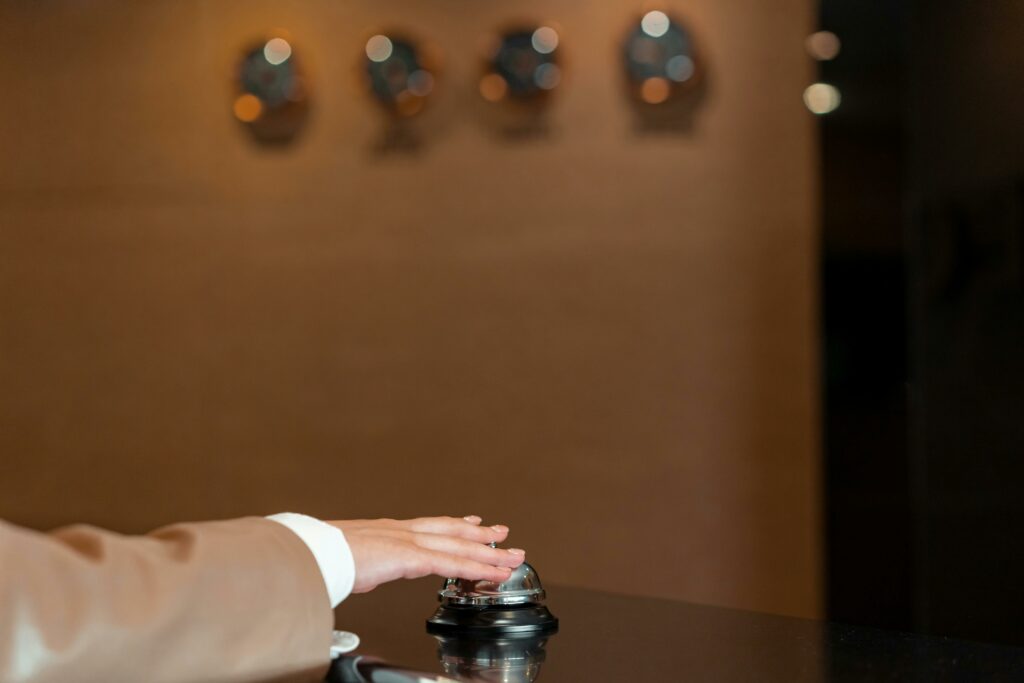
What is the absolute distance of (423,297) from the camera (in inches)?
156

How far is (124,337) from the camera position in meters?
4.23

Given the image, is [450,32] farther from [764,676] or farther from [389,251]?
[764,676]

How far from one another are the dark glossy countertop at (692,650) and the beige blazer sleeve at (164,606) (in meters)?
0.07

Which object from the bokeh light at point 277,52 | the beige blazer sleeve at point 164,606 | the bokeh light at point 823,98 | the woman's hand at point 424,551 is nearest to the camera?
the beige blazer sleeve at point 164,606

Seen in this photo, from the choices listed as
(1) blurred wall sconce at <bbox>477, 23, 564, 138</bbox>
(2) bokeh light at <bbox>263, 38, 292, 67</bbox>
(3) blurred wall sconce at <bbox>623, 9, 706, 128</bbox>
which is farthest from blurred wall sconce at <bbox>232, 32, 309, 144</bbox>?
(3) blurred wall sconce at <bbox>623, 9, 706, 128</bbox>

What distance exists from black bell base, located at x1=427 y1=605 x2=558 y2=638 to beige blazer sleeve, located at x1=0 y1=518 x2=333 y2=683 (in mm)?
250

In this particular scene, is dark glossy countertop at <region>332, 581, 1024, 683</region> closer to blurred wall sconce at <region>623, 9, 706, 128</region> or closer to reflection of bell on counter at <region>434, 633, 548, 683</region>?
reflection of bell on counter at <region>434, 633, 548, 683</region>

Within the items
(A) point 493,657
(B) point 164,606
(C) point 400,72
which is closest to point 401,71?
(C) point 400,72

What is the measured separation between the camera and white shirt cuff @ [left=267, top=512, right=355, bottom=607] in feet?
3.45

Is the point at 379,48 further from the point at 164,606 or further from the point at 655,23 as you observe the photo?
the point at 164,606

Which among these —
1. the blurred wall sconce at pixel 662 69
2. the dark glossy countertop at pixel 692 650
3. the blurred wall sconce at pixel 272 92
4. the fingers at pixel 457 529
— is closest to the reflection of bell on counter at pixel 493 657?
the dark glossy countertop at pixel 692 650

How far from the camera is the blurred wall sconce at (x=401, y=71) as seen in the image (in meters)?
3.89

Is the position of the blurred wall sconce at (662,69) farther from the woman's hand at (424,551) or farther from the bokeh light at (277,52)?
the woman's hand at (424,551)

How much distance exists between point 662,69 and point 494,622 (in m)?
2.75
